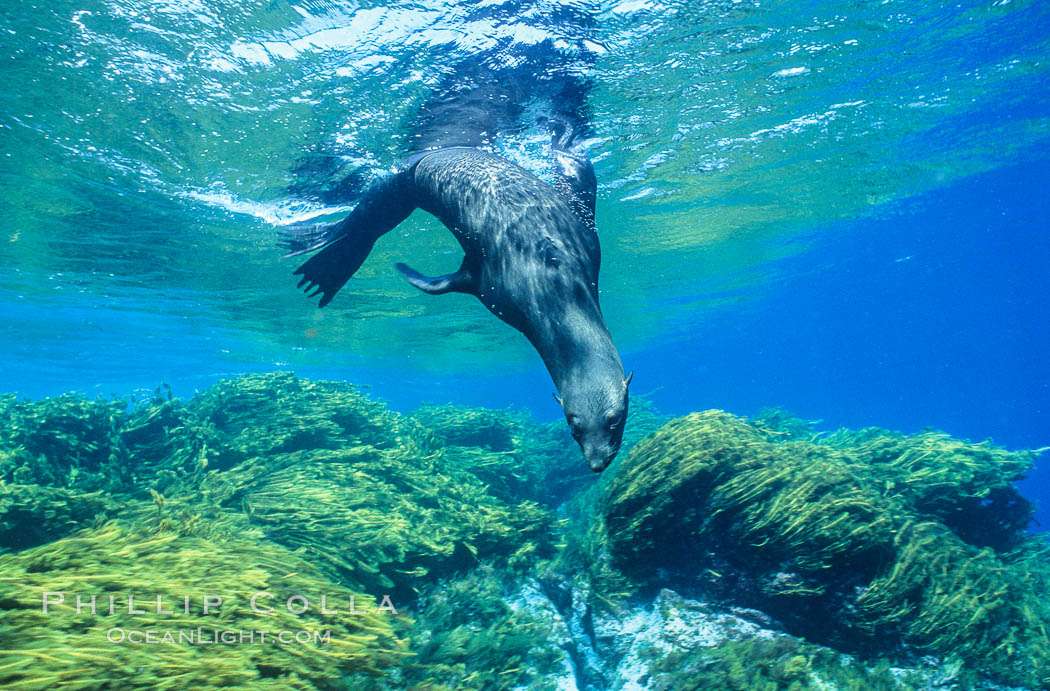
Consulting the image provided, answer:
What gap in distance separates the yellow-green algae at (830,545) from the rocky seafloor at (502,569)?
0.02 meters

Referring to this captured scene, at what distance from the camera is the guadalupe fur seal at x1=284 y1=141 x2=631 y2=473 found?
2.33 meters

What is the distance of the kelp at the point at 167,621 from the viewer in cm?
208

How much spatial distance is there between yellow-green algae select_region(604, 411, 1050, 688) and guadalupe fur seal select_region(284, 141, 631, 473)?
10.3 ft

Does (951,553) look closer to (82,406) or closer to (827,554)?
(827,554)

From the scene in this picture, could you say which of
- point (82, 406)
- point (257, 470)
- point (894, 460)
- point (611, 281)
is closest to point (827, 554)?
point (894, 460)

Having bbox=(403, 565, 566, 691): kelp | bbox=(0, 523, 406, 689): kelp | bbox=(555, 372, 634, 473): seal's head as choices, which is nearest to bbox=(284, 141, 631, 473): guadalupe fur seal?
bbox=(555, 372, 634, 473): seal's head

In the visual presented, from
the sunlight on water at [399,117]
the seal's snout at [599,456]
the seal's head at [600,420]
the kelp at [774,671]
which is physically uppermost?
the sunlight on water at [399,117]

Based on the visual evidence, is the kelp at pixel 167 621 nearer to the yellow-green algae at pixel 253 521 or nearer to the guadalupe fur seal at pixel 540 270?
the yellow-green algae at pixel 253 521

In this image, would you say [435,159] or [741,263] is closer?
[435,159]

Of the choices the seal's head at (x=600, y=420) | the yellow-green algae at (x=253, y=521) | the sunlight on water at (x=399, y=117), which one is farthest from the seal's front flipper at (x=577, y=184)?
the yellow-green algae at (x=253, y=521)

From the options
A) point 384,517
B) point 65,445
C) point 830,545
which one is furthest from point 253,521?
point 830,545

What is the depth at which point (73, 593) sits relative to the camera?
2436 mm

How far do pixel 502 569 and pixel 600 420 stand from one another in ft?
13.2

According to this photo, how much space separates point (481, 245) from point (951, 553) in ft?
19.0
